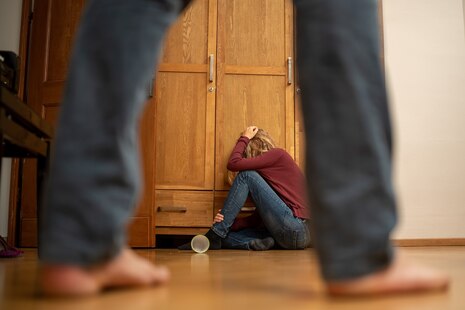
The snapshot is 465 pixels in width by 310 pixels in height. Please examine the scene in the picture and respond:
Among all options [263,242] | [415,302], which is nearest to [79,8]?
[263,242]

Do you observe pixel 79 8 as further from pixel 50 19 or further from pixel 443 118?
pixel 443 118

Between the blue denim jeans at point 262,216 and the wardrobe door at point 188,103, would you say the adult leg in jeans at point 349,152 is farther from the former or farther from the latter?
the wardrobe door at point 188,103

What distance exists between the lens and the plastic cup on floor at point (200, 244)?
7.88 ft

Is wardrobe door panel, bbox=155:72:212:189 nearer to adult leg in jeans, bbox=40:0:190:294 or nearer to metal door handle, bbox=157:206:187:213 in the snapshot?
metal door handle, bbox=157:206:187:213

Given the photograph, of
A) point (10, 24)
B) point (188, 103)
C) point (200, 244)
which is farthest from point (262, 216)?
point (10, 24)

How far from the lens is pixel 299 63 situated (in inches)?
25.2

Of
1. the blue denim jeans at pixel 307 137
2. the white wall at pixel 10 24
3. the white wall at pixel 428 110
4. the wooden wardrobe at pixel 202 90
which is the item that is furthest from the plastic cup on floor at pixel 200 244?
the blue denim jeans at pixel 307 137

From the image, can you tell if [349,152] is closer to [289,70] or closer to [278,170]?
[278,170]

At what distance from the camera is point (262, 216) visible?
266 cm

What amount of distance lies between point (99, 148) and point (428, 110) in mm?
2953

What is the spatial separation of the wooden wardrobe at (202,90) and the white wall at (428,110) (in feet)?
2.42

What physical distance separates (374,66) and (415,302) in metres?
0.29

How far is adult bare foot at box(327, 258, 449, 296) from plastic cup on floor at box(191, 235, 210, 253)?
1806mm

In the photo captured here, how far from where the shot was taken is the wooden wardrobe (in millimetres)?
2816
